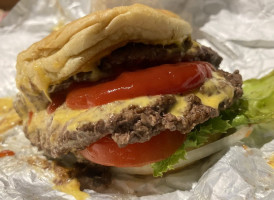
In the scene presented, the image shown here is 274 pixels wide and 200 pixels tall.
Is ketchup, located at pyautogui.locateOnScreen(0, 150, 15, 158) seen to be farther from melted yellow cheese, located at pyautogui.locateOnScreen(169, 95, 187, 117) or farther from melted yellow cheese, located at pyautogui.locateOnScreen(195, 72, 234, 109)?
melted yellow cheese, located at pyautogui.locateOnScreen(195, 72, 234, 109)

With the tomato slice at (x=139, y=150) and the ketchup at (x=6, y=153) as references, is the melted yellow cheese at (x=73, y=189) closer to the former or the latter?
the tomato slice at (x=139, y=150)

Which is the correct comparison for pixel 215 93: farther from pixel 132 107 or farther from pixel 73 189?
pixel 73 189

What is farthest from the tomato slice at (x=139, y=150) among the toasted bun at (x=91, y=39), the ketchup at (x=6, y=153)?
the ketchup at (x=6, y=153)

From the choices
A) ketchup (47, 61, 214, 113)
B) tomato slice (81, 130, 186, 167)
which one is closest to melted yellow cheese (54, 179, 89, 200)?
tomato slice (81, 130, 186, 167)

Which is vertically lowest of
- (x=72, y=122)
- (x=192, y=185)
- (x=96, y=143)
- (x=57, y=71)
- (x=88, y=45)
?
(x=192, y=185)

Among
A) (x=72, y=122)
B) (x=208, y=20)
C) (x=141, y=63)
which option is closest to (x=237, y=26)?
(x=208, y=20)

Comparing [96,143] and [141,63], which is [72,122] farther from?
[141,63]

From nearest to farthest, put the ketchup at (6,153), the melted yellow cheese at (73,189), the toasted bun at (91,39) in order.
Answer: the toasted bun at (91,39)
the melted yellow cheese at (73,189)
the ketchup at (6,153)
